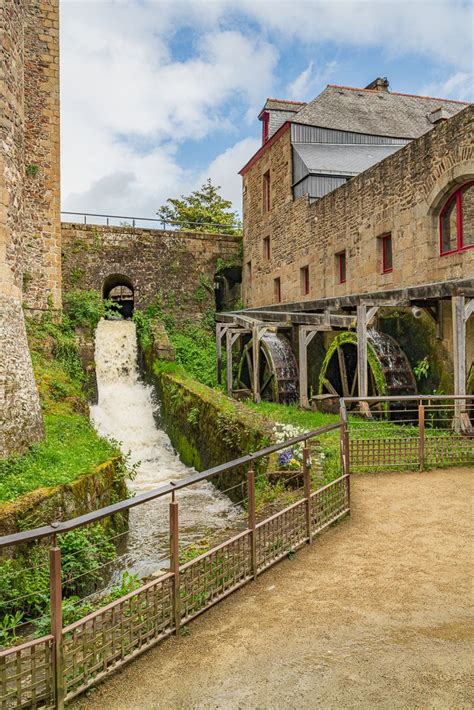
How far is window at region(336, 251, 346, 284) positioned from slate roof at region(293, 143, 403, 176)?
Answer: 11.3 feet

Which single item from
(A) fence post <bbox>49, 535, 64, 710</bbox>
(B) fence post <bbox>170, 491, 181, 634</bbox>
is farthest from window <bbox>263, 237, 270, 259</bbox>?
(A) fence post <bbox>49, 535, 64, 710</bbox>

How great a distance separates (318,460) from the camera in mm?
6691

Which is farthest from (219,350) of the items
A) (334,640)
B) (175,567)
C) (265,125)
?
(334,640)

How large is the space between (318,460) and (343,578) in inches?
118

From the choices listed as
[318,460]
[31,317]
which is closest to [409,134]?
[31,317]

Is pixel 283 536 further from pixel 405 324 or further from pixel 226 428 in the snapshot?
pixel 405 324

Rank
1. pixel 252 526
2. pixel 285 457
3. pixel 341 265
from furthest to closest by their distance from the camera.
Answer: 1. pixel 341 265
2. pixel 285 457
3. pixel 252 526

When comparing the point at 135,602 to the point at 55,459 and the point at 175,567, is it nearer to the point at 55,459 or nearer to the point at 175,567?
the point at 175,567

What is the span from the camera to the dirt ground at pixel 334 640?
8.20ft

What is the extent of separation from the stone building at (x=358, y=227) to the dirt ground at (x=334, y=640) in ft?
17.2

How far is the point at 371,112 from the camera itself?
19.2 meters

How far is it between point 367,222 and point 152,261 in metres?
10.3

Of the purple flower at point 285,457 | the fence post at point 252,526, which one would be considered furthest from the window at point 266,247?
the fence post at point 252,526

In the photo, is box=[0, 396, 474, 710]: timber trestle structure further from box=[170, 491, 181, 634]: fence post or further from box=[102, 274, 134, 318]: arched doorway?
box=[102, 274, 134, 318]: arched doorway
